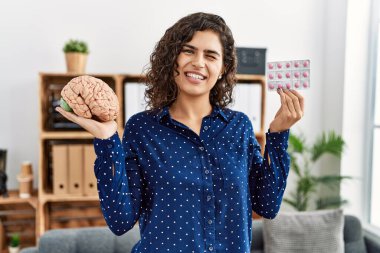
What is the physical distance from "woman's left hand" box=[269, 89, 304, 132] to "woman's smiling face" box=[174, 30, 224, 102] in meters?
0.19

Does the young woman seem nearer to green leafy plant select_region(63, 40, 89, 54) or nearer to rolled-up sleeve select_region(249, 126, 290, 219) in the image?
rolled-up sleeve select_region(249, 126, 290, 219)

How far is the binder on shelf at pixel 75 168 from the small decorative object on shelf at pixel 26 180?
1.00 feet

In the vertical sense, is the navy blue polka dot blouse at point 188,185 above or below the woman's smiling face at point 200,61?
below

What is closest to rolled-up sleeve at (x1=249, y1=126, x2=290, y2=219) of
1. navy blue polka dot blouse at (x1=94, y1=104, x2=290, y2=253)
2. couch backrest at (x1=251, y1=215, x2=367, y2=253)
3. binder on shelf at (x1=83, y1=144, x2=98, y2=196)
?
navy blue polka dot blouse at (x1=94, y1=104, x2=290, y2=253)

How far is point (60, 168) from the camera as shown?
7.94ft

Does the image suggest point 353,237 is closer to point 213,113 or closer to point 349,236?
point 349,236

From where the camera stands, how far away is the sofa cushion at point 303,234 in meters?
2.02

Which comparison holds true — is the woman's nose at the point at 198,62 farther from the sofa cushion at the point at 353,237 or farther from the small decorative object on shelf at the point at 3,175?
the small decorative object on shelf at the point at 3,175

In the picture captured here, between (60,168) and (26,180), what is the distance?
10.8 inches

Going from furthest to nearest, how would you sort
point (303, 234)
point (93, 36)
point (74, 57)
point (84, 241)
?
point (93, 36), point (74, 57), point (303, 234), point (84, 241)

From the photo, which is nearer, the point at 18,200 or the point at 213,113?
the point at 213,113

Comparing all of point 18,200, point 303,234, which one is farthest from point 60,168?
point 303,234

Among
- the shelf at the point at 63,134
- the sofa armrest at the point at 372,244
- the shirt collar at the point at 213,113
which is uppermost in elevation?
the shirt collar at the point at 213,113

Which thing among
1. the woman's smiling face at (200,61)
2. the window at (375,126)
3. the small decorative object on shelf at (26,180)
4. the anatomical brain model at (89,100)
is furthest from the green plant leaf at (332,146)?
the anatomical brain model at (89,100)
